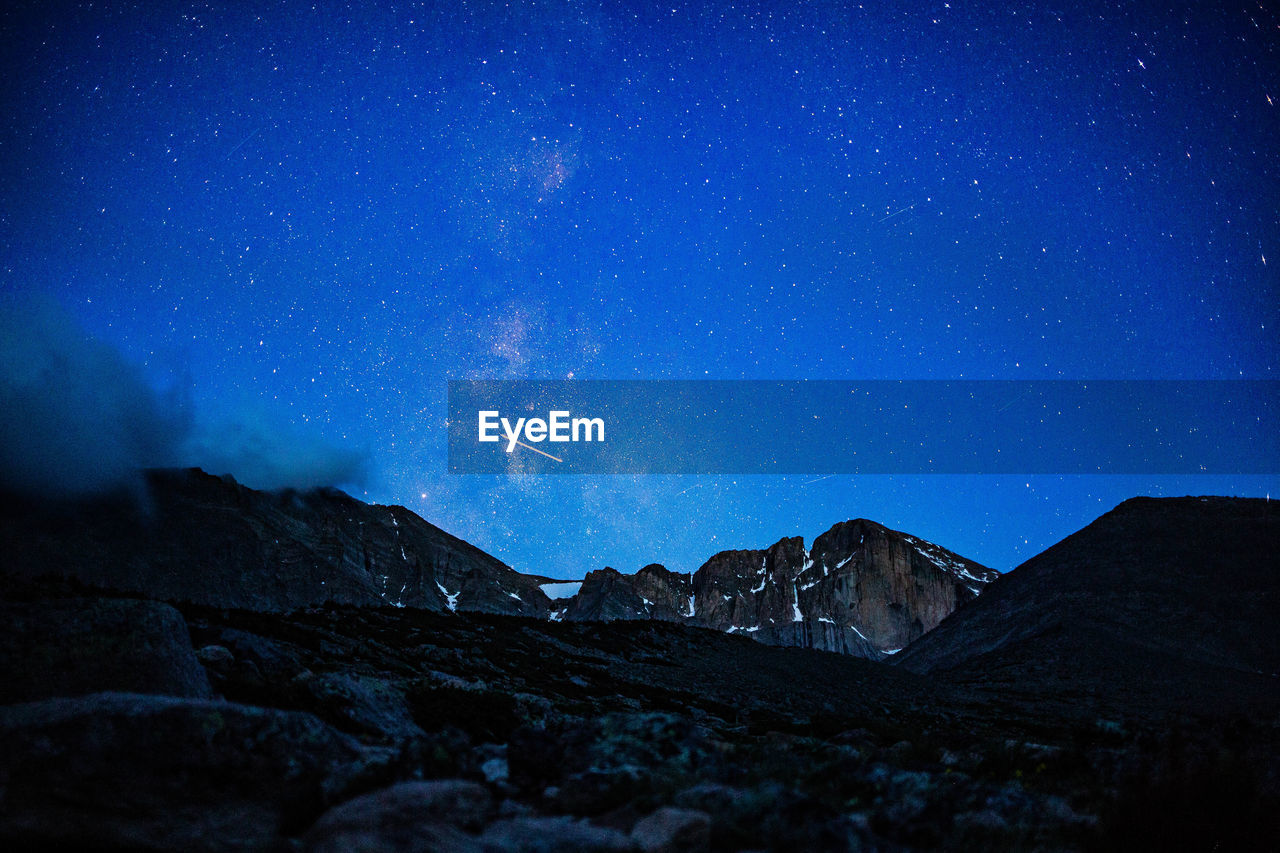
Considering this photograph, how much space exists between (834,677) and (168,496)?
505 ft

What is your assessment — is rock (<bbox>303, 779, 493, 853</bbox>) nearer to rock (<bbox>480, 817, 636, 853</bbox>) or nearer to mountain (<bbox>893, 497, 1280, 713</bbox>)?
rock (<bbox>480, 817, 636, 853</bbox>)

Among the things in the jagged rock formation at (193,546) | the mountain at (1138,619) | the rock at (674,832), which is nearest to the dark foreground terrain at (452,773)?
the rock at (674,832)

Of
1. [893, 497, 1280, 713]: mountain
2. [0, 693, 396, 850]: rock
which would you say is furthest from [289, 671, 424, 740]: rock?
[893, 497, 1280, 713]: mountain

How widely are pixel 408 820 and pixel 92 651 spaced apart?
7.79 metres

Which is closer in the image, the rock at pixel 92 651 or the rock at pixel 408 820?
the rock at pixel 408 820

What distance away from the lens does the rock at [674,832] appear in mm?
5055

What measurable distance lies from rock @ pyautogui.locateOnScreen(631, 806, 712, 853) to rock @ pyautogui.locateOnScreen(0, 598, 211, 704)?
866cm

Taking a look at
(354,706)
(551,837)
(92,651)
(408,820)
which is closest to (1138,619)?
(354,706)

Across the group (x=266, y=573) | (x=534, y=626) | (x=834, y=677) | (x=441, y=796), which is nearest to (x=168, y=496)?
(x=266, y=573)

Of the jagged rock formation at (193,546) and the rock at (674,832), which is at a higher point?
the jagged rock formation at (193,546)

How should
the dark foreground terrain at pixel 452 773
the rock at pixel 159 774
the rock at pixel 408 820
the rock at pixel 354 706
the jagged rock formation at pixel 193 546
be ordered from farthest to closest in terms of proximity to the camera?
the jagged rock formation at pixel 193 546
the rock at pixel 354 706
the rock at pixel 159 774
the dark foreground terrain at pixel 452 773
the rock at pixel 408 820

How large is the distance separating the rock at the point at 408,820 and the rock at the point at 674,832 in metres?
1.40

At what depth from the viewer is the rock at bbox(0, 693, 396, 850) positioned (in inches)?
251

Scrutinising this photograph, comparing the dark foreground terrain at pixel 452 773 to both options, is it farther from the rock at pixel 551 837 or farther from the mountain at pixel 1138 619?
the mountain at pixel 1138 619
